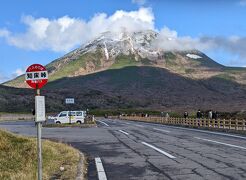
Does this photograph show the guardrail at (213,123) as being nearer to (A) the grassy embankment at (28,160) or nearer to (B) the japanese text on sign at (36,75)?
(A) the grassy embankment at (28,160)

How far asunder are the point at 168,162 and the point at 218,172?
236 cm

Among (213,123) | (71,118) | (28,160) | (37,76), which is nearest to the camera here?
(37,76)

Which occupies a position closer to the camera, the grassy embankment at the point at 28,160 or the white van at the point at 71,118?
the grassy embankment at the point at 28,160

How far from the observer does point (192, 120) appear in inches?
1649

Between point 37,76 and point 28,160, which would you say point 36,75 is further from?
point 28,160

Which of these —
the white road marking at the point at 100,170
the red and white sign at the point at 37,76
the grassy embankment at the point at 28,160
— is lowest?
the white road marking at the point at 100,170

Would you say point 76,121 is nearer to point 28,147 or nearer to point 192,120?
point 192,120

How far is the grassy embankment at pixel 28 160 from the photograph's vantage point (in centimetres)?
1026

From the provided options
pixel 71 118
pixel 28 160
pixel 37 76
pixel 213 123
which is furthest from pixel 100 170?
pixel 71 118

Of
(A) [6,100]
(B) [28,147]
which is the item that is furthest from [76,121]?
(A) [6,100]

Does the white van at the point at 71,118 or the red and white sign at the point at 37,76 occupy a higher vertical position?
the red and white sign at the point at 37,76

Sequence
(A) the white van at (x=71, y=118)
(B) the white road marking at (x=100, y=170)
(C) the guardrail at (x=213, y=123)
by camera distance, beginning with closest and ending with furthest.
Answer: (B) the white road marking at (x=100, y=170)
(C) the guardrail at (x=213, y=123)
(A) the white van at (x=71, y=118)

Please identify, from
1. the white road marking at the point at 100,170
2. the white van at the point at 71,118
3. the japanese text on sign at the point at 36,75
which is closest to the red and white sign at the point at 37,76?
the japanese text on sign at the point at 36,75

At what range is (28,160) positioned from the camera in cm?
1184
